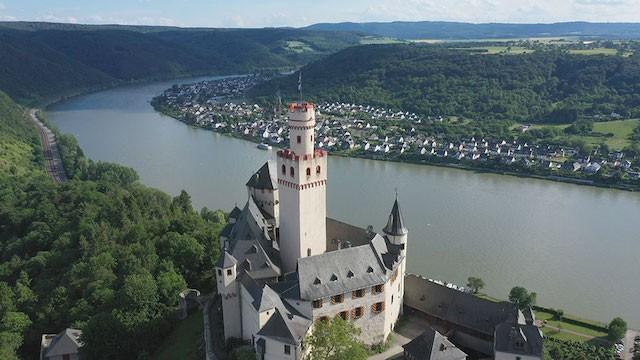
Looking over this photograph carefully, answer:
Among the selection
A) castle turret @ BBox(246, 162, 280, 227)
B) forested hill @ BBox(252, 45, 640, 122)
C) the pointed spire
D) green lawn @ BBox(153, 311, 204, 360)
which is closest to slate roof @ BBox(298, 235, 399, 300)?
the pointed spire

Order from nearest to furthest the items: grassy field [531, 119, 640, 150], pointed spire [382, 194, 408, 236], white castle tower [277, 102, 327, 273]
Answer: white castle tower [277, 102, 327, 273], pointed spire [382, 194, 408, 236], grassy field [531, 119, 640, 150]

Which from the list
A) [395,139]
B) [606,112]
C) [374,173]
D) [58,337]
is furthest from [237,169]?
[606,112]

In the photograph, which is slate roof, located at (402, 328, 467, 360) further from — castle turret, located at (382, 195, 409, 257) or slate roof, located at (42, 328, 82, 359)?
slate roof, located at (42, 328, 82, 359)

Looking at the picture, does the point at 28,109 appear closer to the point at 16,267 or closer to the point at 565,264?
the point at 16,267

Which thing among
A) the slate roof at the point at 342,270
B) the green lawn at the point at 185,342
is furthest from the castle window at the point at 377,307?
the green lawn at the point at 185,342

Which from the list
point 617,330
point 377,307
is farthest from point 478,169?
point 377,307
